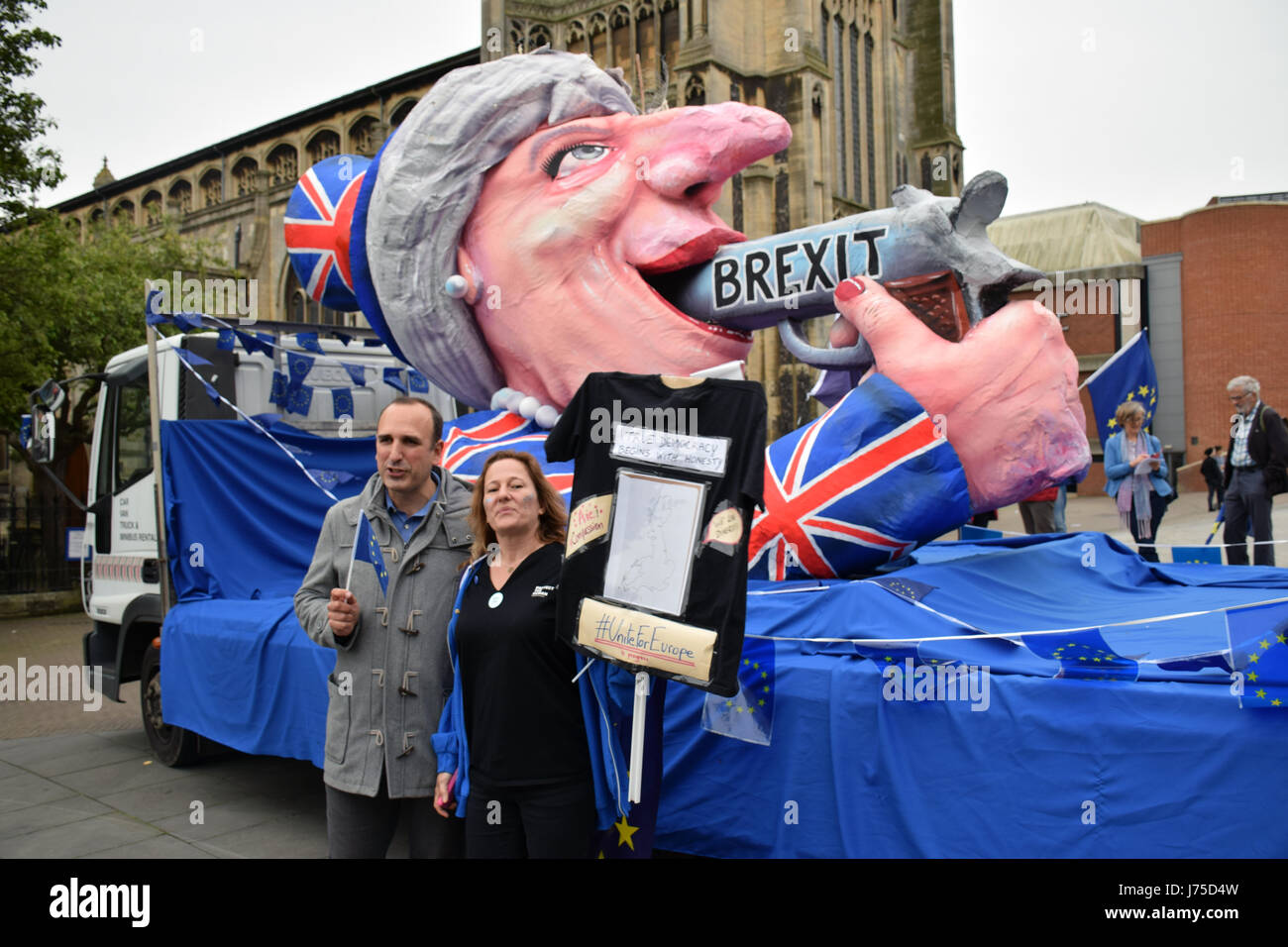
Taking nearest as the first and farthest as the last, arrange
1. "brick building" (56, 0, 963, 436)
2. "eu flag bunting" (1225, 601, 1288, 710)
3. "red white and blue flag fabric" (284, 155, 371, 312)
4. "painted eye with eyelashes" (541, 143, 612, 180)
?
"eu flag bunting" (1225, 601, 1288, 710)
"painted eye with eyelashes" (541, 143, 612, 180)
"red white and blue flag fabric" (284, 155, 371, 312)
"brick building" (56, 0, 963, 436)

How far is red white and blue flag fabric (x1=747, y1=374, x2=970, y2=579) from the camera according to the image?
388 cm

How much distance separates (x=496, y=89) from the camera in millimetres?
4914

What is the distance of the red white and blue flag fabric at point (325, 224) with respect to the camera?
5547 millimetres

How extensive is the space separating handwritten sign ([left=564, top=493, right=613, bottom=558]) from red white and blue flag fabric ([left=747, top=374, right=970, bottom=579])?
3.48ft

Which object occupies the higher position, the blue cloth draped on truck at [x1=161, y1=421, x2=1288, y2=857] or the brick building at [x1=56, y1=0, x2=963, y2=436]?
the brick building at [x1=56, y1=0, x2=963, y2=436]

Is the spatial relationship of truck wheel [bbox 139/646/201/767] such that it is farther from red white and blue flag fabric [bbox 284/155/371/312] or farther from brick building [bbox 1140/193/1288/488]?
brick building [bbox 1140/193/1288/488]

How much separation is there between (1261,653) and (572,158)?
355 centimetres

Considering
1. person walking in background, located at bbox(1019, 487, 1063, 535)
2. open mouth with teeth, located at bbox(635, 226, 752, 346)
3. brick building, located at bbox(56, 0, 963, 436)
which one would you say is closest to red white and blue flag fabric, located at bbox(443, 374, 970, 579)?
open mouth with teeth, located at bbox(635, 226, 752, 346)

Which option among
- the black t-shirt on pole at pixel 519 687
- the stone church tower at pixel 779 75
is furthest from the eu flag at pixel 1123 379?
the stone church tower at pixel 779 75

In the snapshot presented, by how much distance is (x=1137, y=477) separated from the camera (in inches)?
300

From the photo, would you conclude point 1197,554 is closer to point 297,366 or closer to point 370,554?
point 370,554
